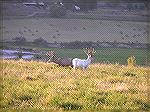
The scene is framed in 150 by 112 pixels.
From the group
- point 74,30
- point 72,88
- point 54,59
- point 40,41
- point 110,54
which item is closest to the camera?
point 72,88

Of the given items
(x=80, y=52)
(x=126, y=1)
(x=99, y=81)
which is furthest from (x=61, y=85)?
(x=80, y=52)

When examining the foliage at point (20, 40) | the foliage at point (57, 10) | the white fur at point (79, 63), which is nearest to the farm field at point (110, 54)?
the white fur at point (79, 63)

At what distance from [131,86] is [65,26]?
2708 mm

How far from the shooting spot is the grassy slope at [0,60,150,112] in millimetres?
9320

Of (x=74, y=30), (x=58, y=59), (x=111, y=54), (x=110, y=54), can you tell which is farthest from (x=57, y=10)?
(x=58, y=59)

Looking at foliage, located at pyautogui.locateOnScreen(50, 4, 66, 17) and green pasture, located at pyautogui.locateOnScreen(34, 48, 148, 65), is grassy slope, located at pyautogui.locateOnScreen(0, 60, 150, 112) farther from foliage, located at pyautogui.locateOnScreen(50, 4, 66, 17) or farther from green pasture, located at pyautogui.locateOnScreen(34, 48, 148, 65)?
foliage, located at pyautogui.locateOnScreen(50, 4, 66, 17)

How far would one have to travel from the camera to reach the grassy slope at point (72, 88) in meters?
9.32

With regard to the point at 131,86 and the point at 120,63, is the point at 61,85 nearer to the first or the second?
the point at 131,86

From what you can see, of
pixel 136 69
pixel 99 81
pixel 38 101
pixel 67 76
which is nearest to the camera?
pixel 38 101

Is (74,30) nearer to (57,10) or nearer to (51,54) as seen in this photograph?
(57,10)

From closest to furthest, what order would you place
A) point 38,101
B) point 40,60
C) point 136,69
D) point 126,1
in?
point 38,101 → point 126,1 → point 136,69 → point 40,60

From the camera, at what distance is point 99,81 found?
37.6ft

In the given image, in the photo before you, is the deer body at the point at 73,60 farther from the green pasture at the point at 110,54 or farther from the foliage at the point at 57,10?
the foliage at the point at 57,10

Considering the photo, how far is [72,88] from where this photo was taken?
10.6 metres
